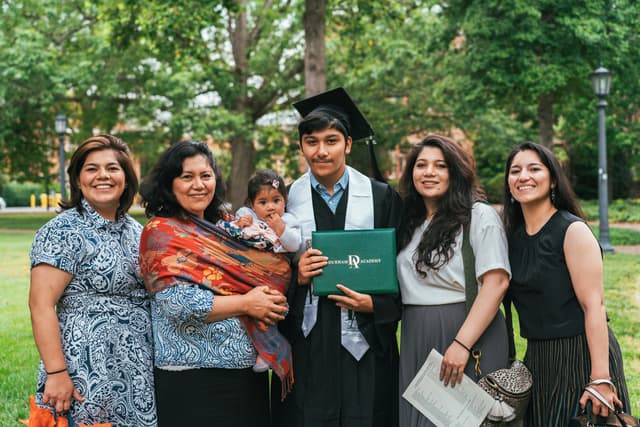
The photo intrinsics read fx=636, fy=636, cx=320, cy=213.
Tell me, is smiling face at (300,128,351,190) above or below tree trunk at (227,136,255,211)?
below

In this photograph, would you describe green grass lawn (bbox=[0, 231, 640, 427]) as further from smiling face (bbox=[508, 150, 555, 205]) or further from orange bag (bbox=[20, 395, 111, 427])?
smiling face (bbox=[508, 150, 555, 205])

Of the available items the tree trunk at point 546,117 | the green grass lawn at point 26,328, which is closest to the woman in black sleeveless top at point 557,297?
the green grass lawn at point 26,328

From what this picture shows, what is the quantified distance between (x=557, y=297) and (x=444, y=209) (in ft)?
2.15

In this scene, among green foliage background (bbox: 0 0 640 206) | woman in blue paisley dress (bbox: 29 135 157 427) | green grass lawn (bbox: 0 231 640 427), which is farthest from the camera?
green foliage background (bbox: 0 0 640 206)

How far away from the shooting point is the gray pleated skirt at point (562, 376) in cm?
290

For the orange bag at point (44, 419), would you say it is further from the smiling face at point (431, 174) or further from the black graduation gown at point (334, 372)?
the smiling face at point (431, 174)

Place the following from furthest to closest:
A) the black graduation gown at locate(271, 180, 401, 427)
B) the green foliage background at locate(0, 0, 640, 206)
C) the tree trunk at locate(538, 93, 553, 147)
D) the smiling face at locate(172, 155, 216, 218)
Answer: the tree trunk at locate(538, 93, 553, 147), the green foliage background at locate(0, 0, 640, 206), the black graduation gown at locate(271, 180, 401, 427), the smiling face at locate(172, 155, 216, 218)

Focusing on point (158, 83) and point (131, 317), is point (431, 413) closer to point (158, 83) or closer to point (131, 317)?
point (131, 317)

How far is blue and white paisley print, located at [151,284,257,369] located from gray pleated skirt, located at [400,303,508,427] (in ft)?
2.55

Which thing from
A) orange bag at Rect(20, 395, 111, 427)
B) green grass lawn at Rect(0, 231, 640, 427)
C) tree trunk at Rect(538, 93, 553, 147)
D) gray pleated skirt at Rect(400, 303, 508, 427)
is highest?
tree trunk at Rect(538, 93, 553, 147)

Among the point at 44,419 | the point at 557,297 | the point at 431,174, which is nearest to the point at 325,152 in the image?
the point at 431,174

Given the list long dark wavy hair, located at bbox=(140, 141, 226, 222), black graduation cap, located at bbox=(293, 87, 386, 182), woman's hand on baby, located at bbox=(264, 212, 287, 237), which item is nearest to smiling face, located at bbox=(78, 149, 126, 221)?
long dark wavy hair, located at bbox=(140, 141, 226, 222)

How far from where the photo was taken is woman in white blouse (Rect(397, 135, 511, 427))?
2.94 metres

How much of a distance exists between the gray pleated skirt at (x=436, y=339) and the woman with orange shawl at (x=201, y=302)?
2.01 feet
